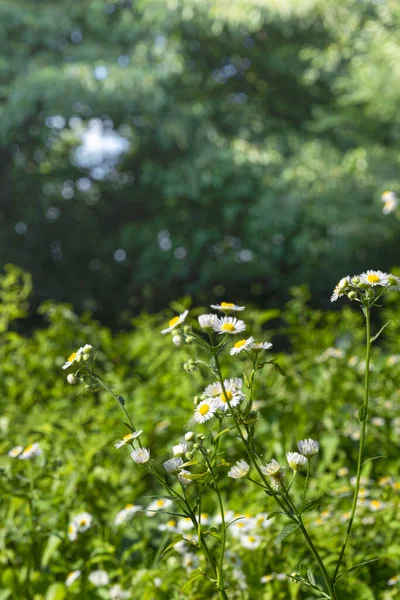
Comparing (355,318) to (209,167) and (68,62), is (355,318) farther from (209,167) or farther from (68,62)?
(68,62)

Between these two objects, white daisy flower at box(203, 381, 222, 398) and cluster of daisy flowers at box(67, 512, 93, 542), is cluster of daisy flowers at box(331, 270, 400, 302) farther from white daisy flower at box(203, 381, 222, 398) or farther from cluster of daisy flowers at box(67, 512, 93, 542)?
cluster of daisy flowers at box(67, 512, 93, 542)

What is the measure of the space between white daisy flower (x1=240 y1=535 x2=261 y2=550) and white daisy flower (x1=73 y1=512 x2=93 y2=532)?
1.17 feet

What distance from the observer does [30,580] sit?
1.56m

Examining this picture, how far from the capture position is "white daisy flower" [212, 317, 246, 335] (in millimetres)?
907

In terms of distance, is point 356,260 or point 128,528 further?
point 356,260

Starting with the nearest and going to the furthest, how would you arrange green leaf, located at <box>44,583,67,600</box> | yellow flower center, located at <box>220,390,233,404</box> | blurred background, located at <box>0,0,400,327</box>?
yellow flower center, located at <box>220,390,233,404</box> → green leaf, located at <box>44,583,67,600</box> → blurred background, located at <box>0,0,400,327</box>

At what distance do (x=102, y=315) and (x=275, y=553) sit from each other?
835cm

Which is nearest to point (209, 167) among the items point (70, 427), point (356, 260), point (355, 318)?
point (356, 260)

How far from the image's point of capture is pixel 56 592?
1.45 m

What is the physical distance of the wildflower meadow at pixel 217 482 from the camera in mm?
948

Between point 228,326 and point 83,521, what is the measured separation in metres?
0.86

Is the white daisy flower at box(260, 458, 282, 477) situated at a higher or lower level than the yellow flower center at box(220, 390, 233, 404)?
lower

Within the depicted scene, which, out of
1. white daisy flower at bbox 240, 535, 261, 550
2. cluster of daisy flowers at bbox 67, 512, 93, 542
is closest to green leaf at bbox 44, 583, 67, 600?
cluster of daisy flowers at bbox 67, 512, 93, 542

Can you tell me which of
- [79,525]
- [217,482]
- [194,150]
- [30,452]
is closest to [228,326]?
[217,482]
